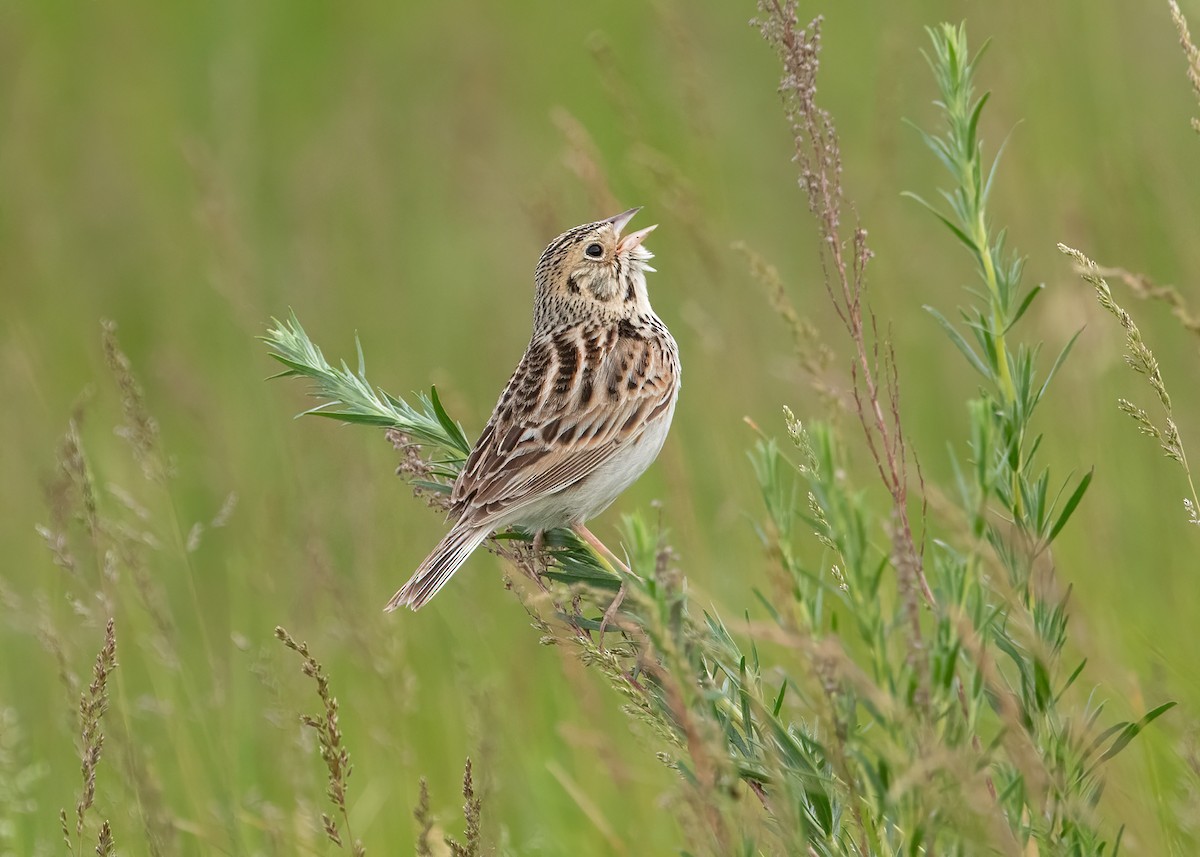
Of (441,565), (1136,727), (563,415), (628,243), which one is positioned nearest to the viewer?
(1136,727)

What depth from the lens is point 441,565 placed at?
13.1 feet

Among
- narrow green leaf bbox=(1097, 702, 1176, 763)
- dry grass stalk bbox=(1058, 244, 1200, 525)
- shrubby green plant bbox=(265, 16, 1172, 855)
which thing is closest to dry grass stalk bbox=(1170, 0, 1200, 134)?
dry grass stalk bbox=(1058, 244, 1200, 525)

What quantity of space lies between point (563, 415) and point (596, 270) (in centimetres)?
105

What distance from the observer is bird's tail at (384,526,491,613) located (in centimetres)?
389

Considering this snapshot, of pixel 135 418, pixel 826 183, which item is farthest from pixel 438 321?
pixel 826 183

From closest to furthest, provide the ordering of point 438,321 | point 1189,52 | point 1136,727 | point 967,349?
point 1136,727 → point 967,349 → point 1189,52 → point 438,321

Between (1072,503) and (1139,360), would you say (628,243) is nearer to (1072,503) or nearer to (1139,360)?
(1139,360)

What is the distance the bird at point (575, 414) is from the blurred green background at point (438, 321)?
9.8 inches

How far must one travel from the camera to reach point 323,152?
9477mm

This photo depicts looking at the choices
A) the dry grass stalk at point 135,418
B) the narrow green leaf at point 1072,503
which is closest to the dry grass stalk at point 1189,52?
the narrow green leaf at point 1072,503

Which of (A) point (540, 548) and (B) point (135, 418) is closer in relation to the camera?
(A) point (540, 548)

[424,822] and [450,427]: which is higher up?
[450,427]

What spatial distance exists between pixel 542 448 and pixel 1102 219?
3.48 meters

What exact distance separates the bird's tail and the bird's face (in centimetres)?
157
